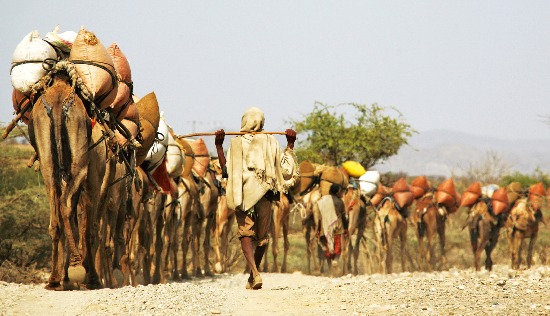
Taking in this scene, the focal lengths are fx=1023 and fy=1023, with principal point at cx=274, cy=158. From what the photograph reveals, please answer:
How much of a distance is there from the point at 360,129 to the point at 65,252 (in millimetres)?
24221

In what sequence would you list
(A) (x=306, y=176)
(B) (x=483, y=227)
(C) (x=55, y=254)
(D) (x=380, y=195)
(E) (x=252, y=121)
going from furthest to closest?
(B) (x=483, y=227) < (D) (x=380, y=195) < (A) (x=306, y=176) < (E) (x=252, y=121) < (C) (x=55, y=254)

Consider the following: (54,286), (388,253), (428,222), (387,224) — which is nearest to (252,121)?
(54,286)

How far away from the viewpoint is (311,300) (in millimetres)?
10625

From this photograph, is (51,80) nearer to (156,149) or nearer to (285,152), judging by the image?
(285,152)

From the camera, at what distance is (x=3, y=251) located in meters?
19.1

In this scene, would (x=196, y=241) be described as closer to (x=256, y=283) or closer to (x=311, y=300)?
(x=256, y=283)

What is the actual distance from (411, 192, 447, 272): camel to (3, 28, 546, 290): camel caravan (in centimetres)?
352

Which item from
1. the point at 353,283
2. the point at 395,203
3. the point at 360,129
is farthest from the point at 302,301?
the point at 360,129

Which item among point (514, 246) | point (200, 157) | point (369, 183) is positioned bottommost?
point (514, 246)

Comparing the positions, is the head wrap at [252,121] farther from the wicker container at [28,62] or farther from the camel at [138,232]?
the wicker container at [28,62]

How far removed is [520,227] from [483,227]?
124cm

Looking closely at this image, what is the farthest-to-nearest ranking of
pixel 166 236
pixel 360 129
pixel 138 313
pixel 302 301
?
pixel 360 129, pixel 166 236, pixel 302 301, pixel 138 313

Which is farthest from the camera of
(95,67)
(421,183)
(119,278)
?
(421,183)

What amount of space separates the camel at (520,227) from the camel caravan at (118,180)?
5.36 meters
